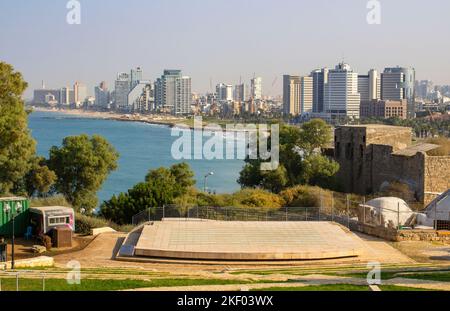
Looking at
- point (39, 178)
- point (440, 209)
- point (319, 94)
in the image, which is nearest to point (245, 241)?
point (440, 209)

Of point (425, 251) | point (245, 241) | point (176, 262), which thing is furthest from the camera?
point (425, 251)

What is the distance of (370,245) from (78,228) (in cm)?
890

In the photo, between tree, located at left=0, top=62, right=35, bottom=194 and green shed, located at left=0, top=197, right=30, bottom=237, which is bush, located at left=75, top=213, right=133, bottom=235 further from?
tree, located at left=0, top=62, right=35, bottom=194

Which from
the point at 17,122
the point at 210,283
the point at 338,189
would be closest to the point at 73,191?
the point at 17,122

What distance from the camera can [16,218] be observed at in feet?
62.7

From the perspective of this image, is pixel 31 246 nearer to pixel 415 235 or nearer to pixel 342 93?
pixel 415 235

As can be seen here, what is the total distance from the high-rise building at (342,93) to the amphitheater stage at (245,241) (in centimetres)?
16485

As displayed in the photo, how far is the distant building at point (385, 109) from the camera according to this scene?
156 m

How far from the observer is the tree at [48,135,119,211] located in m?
29.3

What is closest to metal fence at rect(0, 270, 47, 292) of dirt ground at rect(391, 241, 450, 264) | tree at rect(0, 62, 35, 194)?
dirt ground at rect(391, 241, 450, 264)

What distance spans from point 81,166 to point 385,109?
134524mm

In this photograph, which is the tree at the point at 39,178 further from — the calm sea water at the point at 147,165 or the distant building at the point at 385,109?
the distant building at the point at 385,109

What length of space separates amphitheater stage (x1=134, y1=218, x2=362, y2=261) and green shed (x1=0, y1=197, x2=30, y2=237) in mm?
3447

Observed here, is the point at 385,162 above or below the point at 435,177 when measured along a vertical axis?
above
